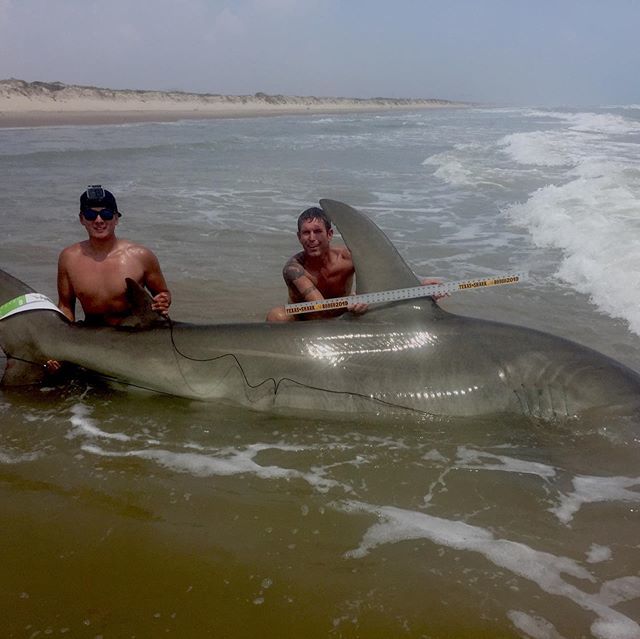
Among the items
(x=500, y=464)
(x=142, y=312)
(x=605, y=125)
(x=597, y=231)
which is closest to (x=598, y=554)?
(x=500, y=464)

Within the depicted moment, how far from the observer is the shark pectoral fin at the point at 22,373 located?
13.2ft

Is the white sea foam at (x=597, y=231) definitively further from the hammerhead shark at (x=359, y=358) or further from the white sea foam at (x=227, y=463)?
the white sea foam at (x=227, y=463)

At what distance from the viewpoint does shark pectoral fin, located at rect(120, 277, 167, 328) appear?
3.89m

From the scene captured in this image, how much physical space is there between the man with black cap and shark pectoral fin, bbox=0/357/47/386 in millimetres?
493

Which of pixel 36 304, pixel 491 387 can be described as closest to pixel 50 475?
pixel 36 304

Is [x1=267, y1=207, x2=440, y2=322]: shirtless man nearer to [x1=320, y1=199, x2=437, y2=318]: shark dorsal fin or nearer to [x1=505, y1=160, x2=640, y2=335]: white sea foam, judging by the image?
[x1=320, y1=199, x2=437, y2=318]: shark dorsal fin

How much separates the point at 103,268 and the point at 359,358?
1937 millimetres

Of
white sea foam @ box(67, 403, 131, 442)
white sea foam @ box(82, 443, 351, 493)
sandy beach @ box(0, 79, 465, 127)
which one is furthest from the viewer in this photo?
sandy beach @ box(0, 79, 465, 127)

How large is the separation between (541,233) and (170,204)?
21.1 ft

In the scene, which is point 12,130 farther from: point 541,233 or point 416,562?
point 416,562

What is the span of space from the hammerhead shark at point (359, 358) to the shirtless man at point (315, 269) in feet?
2.24

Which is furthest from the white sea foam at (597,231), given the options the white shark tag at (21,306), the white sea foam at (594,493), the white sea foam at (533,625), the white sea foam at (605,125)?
the white sea foam at (605,125)

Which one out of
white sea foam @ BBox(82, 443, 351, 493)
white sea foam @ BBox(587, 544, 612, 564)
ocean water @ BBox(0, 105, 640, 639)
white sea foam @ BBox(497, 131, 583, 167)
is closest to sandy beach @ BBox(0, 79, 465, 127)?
→ white sea foam @ BBox(497, 131, 583, 167)

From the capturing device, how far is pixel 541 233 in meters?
8.77
